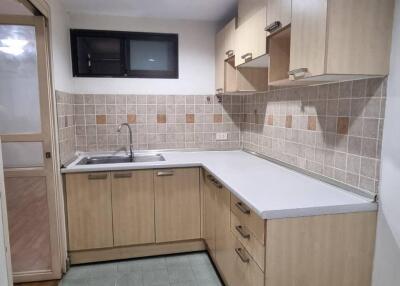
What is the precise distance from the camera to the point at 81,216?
2.48 metres

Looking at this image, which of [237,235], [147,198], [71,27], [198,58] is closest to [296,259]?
[237,235]

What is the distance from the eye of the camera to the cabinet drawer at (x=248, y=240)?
1.42 m

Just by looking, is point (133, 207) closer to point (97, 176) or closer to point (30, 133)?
point (97, 176)

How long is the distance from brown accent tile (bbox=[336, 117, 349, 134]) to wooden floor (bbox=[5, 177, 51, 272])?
7.08 feet

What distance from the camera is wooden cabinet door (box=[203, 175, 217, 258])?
7.63 feet

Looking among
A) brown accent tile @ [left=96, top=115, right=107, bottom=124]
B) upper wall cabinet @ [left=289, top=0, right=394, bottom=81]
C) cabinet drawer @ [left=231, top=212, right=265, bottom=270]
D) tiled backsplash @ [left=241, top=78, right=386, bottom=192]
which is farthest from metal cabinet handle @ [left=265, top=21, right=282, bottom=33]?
brown accent tile @ [left=96, top=115, right=107, bottom=124]

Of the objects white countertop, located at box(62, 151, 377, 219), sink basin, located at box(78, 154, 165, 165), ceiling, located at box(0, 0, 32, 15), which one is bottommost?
sink basin, located at box(78, 154, 165, 165)

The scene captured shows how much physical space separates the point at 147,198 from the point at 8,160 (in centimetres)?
112

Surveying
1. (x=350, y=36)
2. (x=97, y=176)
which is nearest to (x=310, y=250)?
(x=350, y=36)

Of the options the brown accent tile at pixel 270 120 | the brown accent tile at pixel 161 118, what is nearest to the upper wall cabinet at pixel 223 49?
the brown accent tile at pixel 270 120

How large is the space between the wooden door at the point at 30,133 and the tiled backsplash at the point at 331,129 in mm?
1821

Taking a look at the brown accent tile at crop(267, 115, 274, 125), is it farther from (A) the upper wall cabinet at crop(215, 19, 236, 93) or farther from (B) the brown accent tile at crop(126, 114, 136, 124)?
(B) the brown accent tile at crop(126, 114, 136, 124)

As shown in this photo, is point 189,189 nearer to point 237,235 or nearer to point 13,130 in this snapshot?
point 237,235

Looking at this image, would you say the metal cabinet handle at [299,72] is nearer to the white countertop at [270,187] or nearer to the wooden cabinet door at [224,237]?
the white countertop at [270,187]
